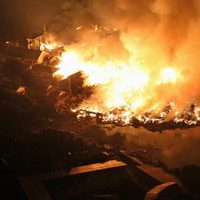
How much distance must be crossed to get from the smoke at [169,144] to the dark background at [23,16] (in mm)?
27559

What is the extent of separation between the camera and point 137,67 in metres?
18.2

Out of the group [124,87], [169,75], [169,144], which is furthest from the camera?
[124,87]

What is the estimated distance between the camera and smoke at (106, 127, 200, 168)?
10680mm

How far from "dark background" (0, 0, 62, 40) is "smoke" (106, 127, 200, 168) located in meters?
27.6

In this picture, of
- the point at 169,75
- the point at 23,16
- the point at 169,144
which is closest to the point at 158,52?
the point at 169,75

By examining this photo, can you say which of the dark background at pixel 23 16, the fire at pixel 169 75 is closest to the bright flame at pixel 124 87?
the fire at pixel 169 75

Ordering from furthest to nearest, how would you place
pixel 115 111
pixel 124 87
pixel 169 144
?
1. pixel 124 87
2. pixel 115 111
3. pixel 169 144

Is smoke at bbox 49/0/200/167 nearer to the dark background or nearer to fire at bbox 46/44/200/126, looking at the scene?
fire at bbox 46/44/200/126

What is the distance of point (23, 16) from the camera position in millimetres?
41969

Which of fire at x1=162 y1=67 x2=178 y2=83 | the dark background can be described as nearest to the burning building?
fire at x1=162 y1=67 x2=178 y2=83

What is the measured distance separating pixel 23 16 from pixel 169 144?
3417cm

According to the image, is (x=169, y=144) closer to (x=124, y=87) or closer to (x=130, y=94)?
(x=130, y=94)

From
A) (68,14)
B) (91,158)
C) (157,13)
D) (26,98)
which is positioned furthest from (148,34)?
(68,14)

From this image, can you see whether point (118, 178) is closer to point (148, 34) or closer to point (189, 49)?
point (189, 49)
